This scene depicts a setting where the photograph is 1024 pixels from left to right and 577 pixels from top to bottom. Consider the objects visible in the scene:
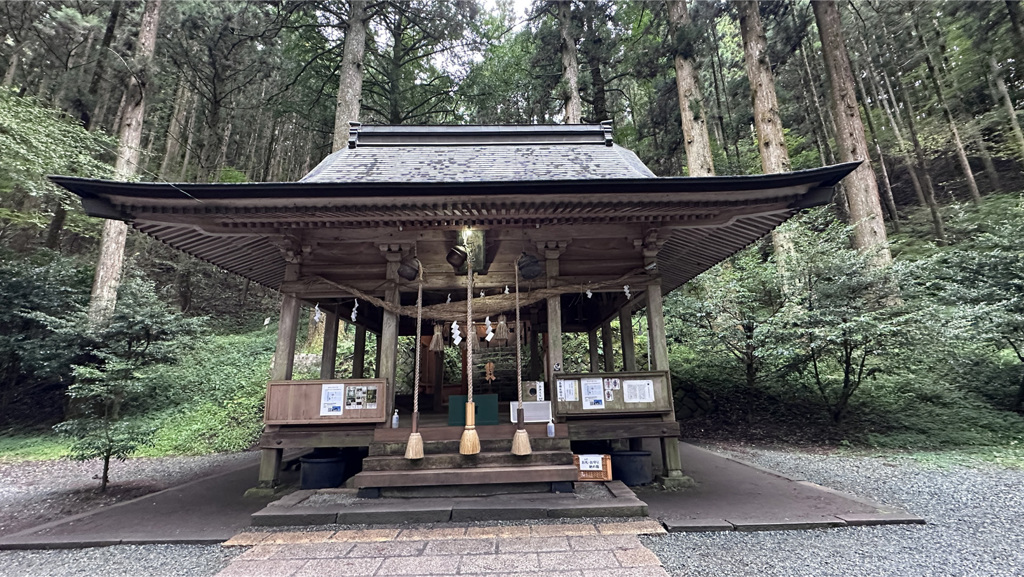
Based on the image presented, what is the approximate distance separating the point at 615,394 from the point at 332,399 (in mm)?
3619

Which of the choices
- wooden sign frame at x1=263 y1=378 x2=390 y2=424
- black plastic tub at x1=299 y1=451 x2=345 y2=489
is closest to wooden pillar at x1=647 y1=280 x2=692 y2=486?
wooden sign frame at x1=263 y1=378 x2=390 y2=424

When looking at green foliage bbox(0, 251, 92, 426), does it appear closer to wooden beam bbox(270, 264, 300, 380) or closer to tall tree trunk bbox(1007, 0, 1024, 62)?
wooden beam bbox(270, 264, 300, 380)

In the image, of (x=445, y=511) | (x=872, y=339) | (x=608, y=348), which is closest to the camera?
(x=445, y=511)

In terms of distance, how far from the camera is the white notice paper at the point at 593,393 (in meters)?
4.96

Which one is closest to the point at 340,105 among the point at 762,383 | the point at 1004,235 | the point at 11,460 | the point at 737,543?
the point at 11,460

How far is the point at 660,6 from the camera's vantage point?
1302 cm

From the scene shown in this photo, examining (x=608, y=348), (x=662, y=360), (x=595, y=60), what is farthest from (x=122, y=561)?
(x=595, y=60)

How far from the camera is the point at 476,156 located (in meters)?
6.82

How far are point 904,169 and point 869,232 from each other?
14.3 meters

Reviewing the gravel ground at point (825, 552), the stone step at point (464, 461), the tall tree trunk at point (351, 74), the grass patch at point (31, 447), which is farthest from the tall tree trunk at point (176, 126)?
the stone step at point (464, 461)

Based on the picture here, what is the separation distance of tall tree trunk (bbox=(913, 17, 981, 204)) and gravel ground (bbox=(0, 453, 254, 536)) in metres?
24.4

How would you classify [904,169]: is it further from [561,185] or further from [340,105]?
[340,105]

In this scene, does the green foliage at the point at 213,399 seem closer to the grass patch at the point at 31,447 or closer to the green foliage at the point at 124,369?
the green foliage at the point at 124,369

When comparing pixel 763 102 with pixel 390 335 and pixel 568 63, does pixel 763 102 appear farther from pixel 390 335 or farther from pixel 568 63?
pixel 390 335
